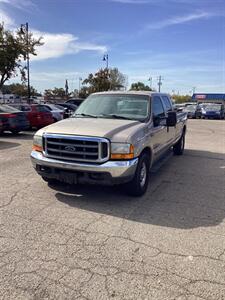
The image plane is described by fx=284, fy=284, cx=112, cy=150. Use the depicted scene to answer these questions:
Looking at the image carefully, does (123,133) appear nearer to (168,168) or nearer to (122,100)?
(122,100)

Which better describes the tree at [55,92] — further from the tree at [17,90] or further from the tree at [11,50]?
the tree at [11,50]

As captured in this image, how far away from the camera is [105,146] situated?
4.47 m

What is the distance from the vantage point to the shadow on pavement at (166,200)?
4297 mm

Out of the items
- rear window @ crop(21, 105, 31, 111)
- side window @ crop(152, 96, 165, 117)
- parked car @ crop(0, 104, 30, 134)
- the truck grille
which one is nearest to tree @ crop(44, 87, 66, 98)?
rear window @ crop(21, 105, 31, 111)

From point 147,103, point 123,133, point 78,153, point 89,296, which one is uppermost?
point 147,103

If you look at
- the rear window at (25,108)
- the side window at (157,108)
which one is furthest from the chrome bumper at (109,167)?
the rear window at (25,108)

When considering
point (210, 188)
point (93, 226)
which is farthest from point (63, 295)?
point (210, 188)

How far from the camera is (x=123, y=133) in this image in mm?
4613

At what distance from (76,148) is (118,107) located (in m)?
1.64

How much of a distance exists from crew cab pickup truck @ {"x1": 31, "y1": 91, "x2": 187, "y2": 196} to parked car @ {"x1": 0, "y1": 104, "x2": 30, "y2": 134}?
24.7 feet

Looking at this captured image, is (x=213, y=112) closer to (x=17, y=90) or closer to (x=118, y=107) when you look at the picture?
(x=118, y=107)

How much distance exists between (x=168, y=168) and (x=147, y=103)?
7.75 ft

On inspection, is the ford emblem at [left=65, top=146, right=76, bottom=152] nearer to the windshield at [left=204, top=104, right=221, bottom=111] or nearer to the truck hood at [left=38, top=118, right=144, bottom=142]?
the truck hood at [left=38, top=118, right=144, bottom=142]

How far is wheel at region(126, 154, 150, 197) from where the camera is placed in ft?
15.9
